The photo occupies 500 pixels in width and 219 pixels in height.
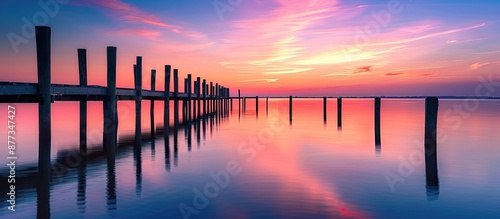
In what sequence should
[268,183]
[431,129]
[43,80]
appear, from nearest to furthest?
1. [268,183]
2. [43,80]
3. [431,129]

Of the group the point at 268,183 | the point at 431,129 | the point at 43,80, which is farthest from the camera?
the point at 431,129

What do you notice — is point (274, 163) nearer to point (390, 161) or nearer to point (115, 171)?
point (390, 161)

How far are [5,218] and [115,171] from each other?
159 inches

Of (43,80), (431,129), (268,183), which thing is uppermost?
(43,80)

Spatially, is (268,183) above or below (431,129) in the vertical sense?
below

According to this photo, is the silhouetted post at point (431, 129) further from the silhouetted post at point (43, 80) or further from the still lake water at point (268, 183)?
the silhouetted post at point (43, 80)

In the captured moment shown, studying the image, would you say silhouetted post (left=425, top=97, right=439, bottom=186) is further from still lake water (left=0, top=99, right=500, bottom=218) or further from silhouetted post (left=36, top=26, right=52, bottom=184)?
silhouetted post (left=36, top=26, right=52, bottom=184)

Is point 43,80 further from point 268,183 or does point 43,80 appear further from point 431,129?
point 431,129

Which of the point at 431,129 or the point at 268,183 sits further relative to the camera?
the point at 431,129

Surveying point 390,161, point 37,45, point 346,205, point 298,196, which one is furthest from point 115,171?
point 390,161

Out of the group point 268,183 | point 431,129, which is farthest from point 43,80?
point 431,129

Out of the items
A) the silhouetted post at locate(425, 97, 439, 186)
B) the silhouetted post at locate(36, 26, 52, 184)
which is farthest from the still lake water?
the silhouetted post at locate(36, 26, 52, 184)

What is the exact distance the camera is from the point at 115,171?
1057cm

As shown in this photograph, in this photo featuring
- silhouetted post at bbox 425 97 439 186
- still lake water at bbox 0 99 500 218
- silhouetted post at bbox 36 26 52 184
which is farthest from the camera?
silhouetted post at bbox 425 97 439 186
